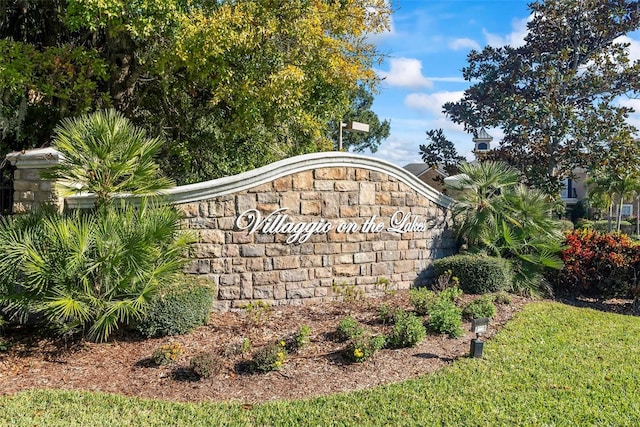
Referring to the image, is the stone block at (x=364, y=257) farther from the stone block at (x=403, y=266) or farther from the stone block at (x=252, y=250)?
the stone block at (x=252, y=250)

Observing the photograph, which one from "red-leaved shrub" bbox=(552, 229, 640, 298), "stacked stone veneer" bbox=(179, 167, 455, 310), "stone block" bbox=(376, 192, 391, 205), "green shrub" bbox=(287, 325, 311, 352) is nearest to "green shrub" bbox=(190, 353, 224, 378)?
"green shrub" bbox=(287, 325, 311, 352)

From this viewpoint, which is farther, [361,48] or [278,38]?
[361,48]

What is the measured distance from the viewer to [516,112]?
12.5m

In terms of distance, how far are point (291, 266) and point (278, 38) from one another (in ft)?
17.4

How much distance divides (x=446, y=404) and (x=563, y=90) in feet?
35.3

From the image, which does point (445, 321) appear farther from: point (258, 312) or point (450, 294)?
point (258, 312)

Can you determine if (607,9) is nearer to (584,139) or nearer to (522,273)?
(584,139)

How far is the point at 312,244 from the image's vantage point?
8.25 m

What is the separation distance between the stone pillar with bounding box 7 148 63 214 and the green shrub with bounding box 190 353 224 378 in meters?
3.40

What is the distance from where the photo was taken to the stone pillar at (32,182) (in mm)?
7023

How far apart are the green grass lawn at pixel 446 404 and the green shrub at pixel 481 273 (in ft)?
9.09

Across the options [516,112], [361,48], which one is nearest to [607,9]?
[516,112]

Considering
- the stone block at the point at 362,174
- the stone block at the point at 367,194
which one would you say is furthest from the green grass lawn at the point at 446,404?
the stone block at the point at 362,174

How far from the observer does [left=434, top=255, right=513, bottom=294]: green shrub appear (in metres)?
8.79
